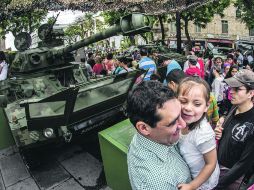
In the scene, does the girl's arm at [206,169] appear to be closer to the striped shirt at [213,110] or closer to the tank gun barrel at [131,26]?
the striped shirt at [213,110]

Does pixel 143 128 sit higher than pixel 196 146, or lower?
higher

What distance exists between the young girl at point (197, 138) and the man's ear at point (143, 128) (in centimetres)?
42

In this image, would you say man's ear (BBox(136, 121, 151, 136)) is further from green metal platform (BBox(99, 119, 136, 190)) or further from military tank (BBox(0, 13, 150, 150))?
military tank (BBox(0, 13, 150, 150))

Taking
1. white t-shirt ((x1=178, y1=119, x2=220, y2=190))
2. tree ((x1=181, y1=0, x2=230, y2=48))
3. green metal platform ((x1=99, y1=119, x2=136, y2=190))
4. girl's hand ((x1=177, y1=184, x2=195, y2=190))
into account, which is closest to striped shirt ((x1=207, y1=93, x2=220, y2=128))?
green metal platform ((x1=99, y1=119, x2=136, y2=190))

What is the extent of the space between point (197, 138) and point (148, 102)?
53cm

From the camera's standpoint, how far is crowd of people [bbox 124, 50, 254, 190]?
1.68 meters

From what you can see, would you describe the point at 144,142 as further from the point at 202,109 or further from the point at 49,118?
the point at 49,118

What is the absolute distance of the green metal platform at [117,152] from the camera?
8.61ft

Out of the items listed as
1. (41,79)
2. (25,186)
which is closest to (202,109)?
(25,186)

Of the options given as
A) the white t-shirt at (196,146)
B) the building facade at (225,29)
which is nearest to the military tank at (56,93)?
the white t-shirt at (196,146)

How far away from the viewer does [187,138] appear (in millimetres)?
2018

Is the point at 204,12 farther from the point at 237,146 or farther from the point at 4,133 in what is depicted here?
the point at 237,146

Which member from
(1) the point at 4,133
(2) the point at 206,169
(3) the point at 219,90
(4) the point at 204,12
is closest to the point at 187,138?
(2) the point at 206,169

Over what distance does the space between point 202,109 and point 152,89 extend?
1.77 feet
